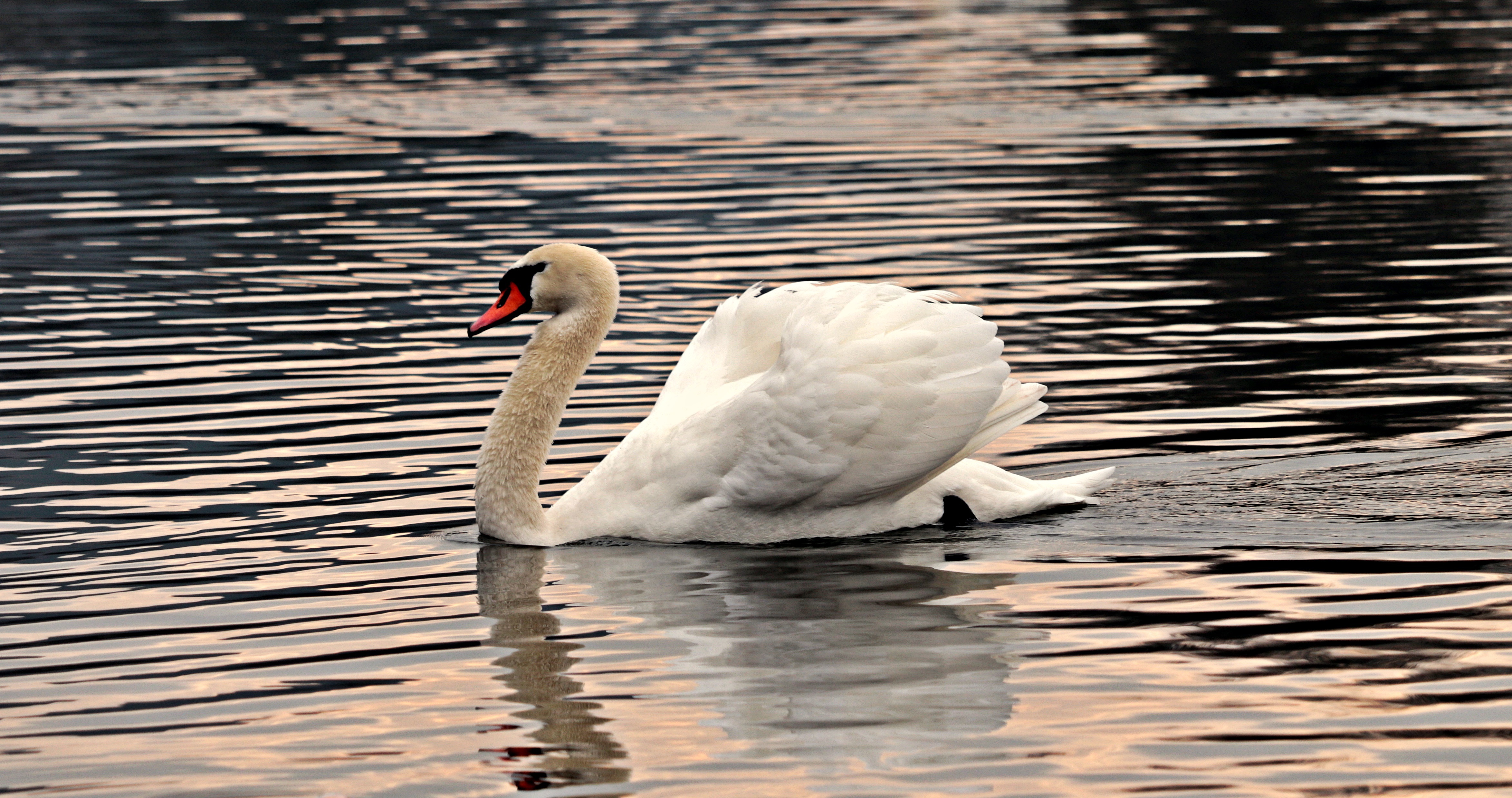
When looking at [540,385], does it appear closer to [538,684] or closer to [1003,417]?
[1003,417]

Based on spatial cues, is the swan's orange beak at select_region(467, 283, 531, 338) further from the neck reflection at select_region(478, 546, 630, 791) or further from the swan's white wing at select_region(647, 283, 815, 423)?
the neck reflection at select_region(478, 546, 630, 791)

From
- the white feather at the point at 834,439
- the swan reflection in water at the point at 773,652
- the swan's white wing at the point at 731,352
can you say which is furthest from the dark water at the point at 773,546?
the swan's white wing at the point at 731,352

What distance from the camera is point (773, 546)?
965 cm

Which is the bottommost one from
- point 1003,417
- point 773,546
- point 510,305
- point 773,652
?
point 773,546

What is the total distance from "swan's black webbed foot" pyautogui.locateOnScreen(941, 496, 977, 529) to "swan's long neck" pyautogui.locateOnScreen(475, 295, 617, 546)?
184 centimetres

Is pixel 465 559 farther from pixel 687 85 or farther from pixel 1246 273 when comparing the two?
pixel 687 85

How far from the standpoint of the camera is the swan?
9312 mm

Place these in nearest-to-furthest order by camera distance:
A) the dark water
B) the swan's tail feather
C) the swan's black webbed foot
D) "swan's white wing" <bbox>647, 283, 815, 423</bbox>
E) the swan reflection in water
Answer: the swan reflection in water < the dark water < the swan's tail feather < the swan's black webbed foot < "swan's white wing" <bbox>647, 283, 815, 423</bbox>

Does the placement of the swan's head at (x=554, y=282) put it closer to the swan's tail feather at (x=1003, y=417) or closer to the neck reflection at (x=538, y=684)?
the neck reflection at (x=538, y=684)

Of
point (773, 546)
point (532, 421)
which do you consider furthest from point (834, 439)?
point (532, 421)

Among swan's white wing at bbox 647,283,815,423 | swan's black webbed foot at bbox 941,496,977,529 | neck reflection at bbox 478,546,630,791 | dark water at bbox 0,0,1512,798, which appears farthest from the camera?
swan's white wing at bbox 647,283,815,423

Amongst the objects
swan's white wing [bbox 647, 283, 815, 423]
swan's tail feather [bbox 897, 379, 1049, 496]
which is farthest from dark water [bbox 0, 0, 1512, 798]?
swan's white wing [bbox 647, 283, 815, 423]

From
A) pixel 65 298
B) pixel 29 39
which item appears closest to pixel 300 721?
pixel 65 298

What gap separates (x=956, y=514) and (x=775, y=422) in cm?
121
